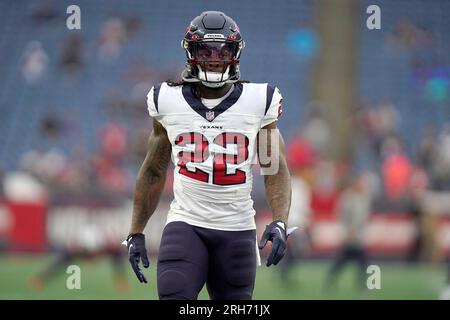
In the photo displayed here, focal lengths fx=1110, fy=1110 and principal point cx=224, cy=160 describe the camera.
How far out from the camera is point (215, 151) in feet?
18.7

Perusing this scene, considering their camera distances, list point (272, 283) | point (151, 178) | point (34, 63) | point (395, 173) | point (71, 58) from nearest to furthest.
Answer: point (151, 178) < point (272, 283) < point (395, 173) < point (71, 58) < point (34, 63)

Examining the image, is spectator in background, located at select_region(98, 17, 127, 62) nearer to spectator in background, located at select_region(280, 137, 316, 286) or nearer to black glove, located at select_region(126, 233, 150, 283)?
spectator in background, located at select_region(280, 137, 316, 286)

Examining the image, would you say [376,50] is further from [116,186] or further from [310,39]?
[116,186]

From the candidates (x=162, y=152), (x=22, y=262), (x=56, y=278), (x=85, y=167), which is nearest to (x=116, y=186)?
(x=85, y=167)

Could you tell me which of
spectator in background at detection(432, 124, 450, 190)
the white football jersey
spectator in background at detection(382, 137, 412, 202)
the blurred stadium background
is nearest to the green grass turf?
the blurred stadium background

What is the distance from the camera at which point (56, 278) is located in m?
13.5

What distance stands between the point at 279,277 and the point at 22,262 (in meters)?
3.57

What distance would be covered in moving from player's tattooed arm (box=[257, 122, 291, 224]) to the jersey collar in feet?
0.74

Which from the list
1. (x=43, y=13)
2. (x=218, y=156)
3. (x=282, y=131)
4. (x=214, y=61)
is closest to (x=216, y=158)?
(x=218, y=156)

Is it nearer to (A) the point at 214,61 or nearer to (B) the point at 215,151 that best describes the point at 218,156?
(B) the point at 215,151

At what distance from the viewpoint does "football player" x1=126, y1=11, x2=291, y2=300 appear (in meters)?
5.69

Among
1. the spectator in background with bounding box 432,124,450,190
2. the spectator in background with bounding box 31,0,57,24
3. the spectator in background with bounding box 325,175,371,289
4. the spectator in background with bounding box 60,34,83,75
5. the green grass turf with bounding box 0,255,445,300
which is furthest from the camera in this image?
the spectator in background with bounding box 31,0,57,24

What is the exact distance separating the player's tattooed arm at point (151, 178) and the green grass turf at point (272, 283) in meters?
4.97

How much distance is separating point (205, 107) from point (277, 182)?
1.85ft
